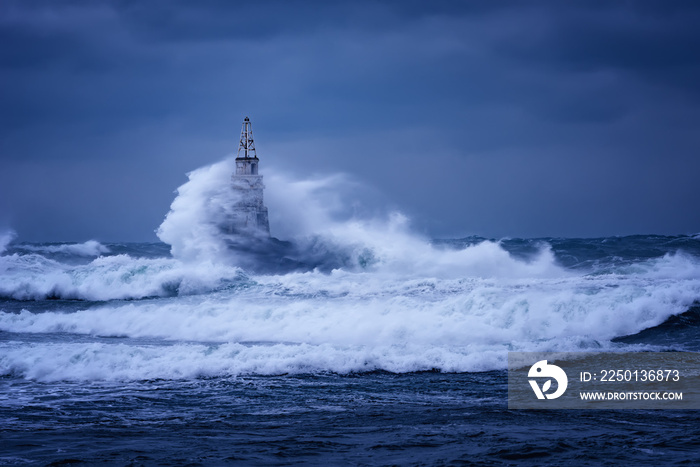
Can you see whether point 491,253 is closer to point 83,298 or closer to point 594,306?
point 594,306

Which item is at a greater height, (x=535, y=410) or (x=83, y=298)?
(x=83, y=298)

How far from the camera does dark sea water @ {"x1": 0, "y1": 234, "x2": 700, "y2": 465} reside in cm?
725

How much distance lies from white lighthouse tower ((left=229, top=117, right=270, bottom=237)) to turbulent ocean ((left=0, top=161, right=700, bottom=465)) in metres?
5.64

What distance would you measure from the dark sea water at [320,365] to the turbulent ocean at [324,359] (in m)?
0.04

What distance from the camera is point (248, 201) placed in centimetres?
3462

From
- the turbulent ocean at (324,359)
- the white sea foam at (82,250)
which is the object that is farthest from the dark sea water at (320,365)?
the white sea foam at (82,250)

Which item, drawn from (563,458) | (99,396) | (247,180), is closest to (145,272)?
(247,180)

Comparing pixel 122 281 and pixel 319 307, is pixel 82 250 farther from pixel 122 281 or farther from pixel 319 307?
pixel 319 307

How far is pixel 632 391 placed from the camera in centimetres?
998


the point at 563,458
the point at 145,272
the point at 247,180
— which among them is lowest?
the point at 563,458

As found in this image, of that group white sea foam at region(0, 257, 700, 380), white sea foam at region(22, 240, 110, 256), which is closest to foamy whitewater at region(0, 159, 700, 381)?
white sea foam at region(0, 257, 700, 380)

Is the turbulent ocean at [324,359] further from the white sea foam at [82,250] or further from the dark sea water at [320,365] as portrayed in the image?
the white sea foam at [82,250]

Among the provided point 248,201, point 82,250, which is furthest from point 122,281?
point 82,250

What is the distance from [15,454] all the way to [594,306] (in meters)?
13.6
